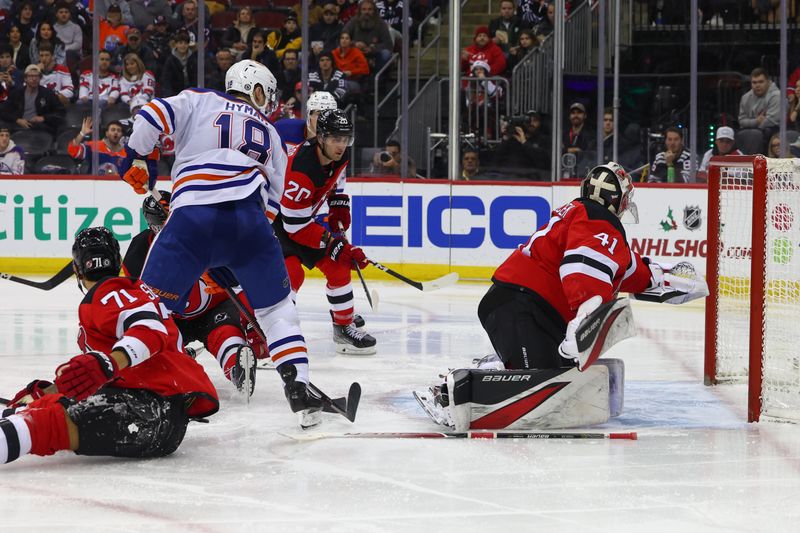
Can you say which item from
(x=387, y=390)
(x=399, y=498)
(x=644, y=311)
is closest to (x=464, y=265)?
(x=644, y=311)

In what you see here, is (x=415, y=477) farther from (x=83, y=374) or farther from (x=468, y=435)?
(x=83, y=374)

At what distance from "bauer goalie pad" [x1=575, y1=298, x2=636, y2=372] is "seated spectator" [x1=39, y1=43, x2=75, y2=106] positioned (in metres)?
5.87

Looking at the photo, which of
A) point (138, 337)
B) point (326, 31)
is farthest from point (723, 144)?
point (138, 337)

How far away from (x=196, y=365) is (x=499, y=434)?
940mm

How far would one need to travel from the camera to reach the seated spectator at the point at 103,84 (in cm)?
835

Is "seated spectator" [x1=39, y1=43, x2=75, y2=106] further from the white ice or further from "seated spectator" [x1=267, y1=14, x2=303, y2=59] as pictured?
the white ice

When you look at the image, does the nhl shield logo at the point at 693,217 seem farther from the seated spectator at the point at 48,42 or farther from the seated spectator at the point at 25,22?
the seated spectator at the point at 25,22

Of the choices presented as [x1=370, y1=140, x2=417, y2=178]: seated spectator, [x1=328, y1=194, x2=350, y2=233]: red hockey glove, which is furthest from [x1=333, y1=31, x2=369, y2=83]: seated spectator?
[x1=328, y1=194, x2=350, y2=233]: red hockey glove

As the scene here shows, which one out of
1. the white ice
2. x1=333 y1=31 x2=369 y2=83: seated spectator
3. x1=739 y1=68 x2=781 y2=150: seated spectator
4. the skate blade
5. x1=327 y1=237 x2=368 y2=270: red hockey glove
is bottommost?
the white ice

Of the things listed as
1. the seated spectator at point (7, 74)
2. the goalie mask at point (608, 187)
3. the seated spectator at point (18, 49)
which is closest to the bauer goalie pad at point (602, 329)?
the goalie mask at point (608, 187)

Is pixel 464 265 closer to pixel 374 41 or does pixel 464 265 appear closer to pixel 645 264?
pixel 374 41

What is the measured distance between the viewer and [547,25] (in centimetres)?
819

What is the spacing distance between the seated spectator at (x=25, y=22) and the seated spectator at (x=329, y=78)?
7.42 ft

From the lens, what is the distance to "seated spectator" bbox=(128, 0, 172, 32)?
8.71m
